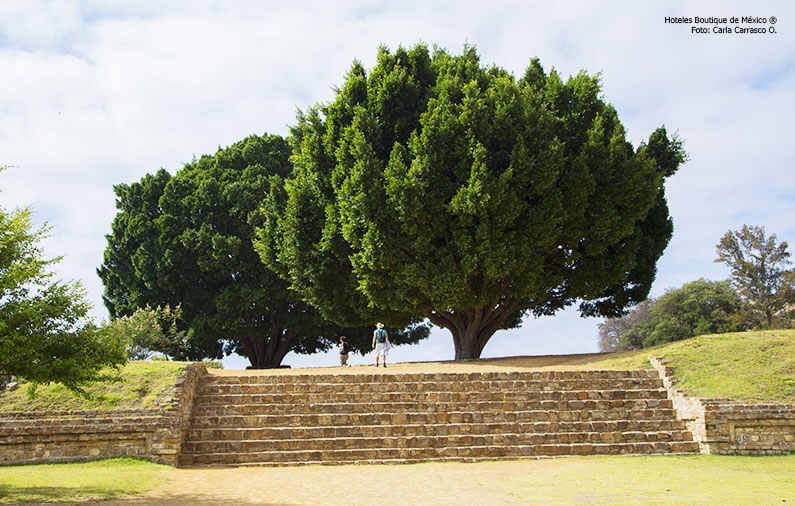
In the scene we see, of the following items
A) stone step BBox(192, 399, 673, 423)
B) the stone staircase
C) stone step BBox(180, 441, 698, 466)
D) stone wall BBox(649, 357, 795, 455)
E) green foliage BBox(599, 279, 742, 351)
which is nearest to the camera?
stone step BBox(180, 441, 698, 466)

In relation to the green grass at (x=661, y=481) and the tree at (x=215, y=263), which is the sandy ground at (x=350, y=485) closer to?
the green grass at (x=661, y=481)

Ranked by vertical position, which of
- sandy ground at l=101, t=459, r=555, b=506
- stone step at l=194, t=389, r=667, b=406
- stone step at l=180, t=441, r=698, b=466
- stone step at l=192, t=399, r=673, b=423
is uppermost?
stone step at l=194, t=389, r=667, b=406

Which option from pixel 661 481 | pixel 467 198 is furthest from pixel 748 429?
pixel 467 198

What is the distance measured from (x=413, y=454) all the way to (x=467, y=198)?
32.7 feet

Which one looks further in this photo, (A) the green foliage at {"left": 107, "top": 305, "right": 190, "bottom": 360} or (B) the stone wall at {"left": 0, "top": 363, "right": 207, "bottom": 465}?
(A) the green foliage at {"left": 107, "top": 305, "right": 190, "bottom": 360}

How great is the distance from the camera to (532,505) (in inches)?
379

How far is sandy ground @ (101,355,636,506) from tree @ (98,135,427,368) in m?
18.5

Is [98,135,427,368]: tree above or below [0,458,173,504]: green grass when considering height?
above

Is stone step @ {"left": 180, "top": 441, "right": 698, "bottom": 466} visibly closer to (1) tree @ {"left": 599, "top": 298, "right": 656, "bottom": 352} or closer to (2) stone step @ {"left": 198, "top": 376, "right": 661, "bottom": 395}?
(2) stone step @ {"left": 198, "top": 376, "right": 661, "bottom": 395}

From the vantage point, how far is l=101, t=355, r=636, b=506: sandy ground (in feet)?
33.4

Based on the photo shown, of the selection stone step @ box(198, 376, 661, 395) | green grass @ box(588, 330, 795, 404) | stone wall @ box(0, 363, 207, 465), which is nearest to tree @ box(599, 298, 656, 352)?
green grass @ box(588, 330, 795, 404)

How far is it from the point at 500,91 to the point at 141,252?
61.6ft

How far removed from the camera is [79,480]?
1188 centimetres

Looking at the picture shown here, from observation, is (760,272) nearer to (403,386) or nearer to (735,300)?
(735,300)
